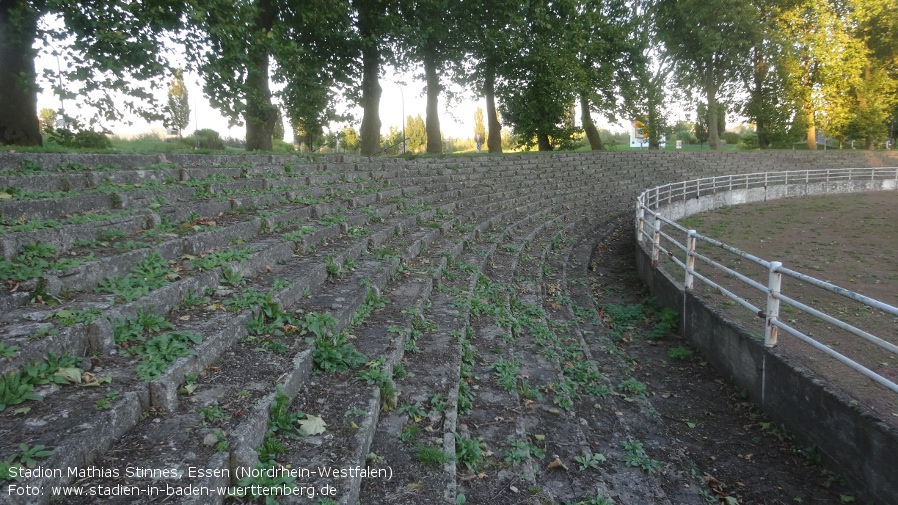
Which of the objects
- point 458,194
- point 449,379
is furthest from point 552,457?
point 458,194

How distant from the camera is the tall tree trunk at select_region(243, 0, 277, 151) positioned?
1254cm

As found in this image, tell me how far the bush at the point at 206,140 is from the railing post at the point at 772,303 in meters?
14.9

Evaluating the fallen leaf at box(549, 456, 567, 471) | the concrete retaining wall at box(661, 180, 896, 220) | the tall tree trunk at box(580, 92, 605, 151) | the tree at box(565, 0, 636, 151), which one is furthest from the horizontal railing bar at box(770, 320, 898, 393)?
the tall tree trunk at box(580, 92, 605, 151)

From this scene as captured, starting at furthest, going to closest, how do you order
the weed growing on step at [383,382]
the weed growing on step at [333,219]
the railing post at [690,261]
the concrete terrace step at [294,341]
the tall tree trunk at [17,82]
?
the tall tree trunk at [17,82]
the railing post at [690,261]
the weed growing on step at [333,219]
the weed growing on step at [383,382]
the concrete terrace step at [294,341]

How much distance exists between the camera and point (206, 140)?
18234mm

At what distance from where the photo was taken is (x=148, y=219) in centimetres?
498

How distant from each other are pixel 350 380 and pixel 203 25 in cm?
950

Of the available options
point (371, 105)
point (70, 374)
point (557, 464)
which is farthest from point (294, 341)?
point (371, 105)

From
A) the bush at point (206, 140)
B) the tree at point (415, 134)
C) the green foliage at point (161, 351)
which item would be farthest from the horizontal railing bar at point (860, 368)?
the tree at point (415, 134)

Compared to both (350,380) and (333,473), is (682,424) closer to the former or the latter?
(350,380)

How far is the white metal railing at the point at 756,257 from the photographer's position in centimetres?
411

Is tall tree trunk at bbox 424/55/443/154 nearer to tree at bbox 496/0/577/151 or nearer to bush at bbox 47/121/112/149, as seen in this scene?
tree at bbox 496/0/577/151

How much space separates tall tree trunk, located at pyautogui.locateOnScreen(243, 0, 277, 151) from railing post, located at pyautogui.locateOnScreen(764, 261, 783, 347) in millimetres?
10611

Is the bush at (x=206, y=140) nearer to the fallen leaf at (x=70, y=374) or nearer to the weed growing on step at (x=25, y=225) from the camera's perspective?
the weed growing on step at (x=25, y=225)
